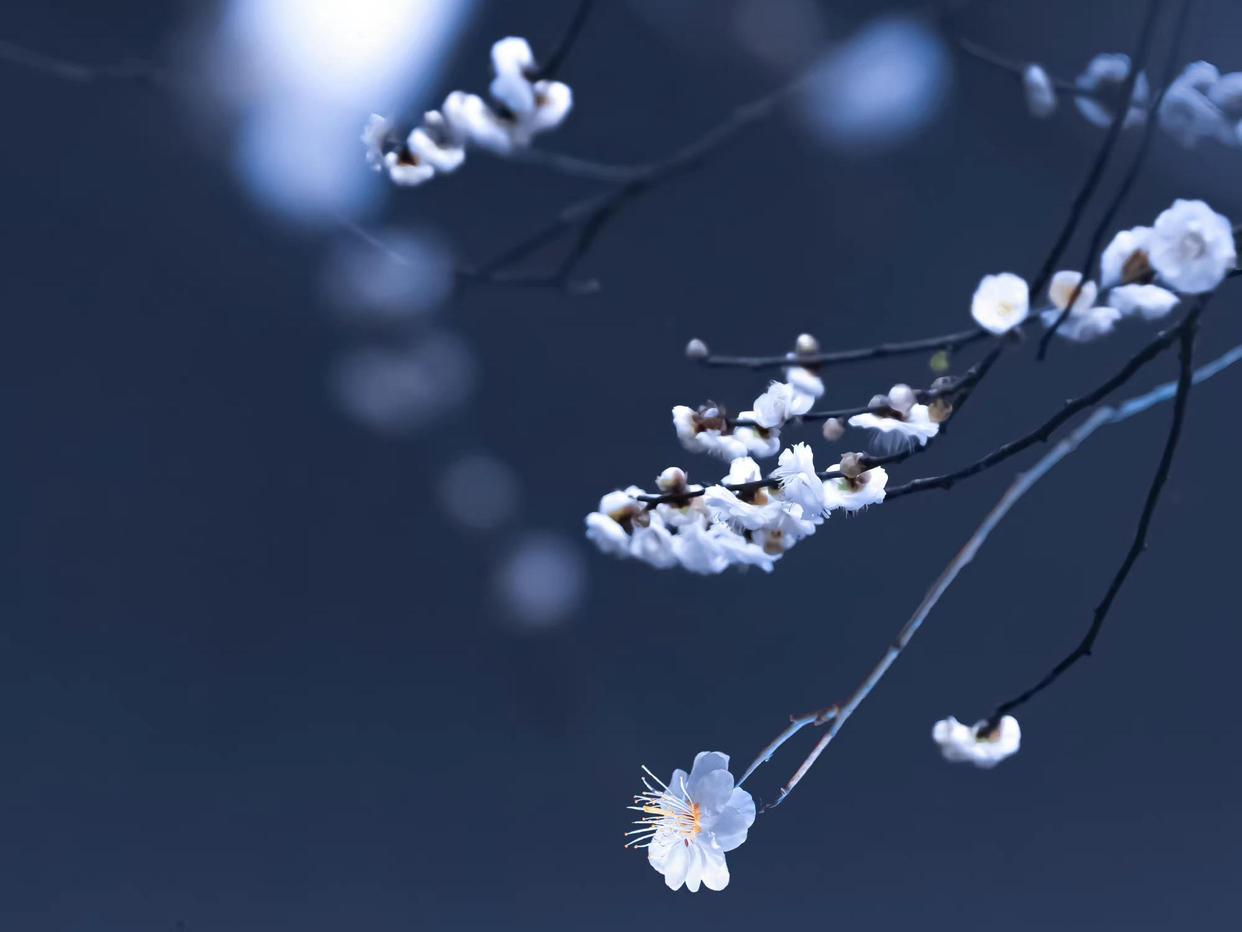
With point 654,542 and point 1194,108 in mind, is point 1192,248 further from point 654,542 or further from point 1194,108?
point 654,542

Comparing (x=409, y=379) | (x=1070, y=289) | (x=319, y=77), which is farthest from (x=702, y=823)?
(x=319, y=77)

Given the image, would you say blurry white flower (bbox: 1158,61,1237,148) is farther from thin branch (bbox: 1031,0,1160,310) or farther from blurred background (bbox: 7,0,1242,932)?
blurred background (bbox: 7,0,1242,932)

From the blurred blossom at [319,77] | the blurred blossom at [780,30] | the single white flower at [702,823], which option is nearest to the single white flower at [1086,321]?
the single white flower at [702,823]

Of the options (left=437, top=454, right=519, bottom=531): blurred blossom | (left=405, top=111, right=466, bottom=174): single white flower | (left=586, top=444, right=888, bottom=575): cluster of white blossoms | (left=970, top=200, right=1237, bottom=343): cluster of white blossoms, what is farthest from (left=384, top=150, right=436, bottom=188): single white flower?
(left=437, top=454, right=519, bottom=531): blurred blossom

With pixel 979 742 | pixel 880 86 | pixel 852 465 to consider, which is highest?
pixel 880 86

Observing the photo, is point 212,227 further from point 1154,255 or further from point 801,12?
point 1154,255

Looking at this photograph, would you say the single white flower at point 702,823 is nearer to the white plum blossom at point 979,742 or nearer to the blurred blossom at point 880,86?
the white plum blossom at point 979,742

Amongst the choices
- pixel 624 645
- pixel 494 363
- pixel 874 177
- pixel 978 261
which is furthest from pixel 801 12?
pixel 624 645
